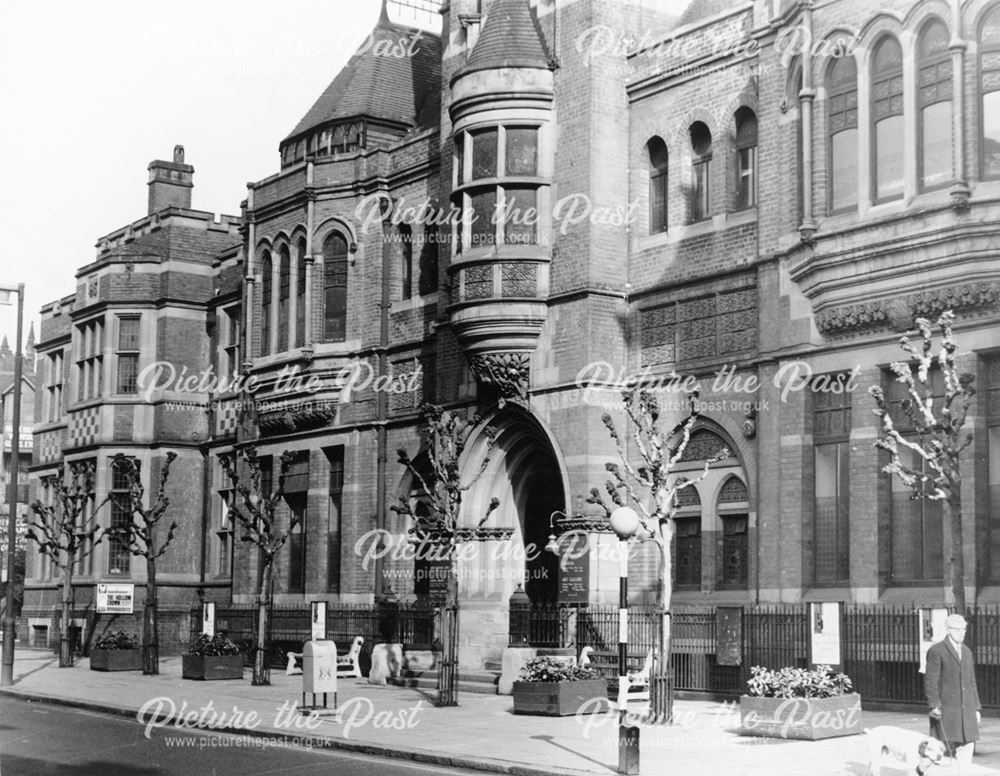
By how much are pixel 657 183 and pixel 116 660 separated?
17192 mm

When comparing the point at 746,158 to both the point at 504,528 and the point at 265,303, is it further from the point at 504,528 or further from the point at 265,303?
the point at 265,303

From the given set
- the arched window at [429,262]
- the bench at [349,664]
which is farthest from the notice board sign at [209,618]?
the arched window at [429,262]

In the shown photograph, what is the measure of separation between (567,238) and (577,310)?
1.53 metres

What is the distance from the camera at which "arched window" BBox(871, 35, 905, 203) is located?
77.2 ft

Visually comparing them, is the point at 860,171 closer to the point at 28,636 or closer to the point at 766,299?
the point at 766,299

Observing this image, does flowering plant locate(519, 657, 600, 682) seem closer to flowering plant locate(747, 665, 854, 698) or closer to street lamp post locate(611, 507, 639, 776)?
flowering plant locate(747, 665, 854, 698)

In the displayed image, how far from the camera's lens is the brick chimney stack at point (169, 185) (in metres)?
49.2

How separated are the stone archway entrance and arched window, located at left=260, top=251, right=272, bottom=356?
9.49 m

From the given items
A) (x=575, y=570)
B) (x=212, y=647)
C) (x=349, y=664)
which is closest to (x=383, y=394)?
(x=349, y=664)

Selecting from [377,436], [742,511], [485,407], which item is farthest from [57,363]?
[742,511]

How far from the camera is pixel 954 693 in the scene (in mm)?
15047

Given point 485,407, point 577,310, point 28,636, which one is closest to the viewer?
point 577,310

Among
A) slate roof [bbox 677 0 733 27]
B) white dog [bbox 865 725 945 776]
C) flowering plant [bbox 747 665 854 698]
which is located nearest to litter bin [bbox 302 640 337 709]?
flowering plant [bbox 747 665 854 698]

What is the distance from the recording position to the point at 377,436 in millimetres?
35812
